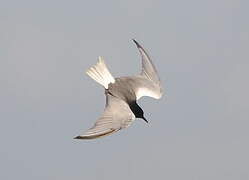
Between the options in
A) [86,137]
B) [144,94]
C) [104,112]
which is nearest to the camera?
[86,137]

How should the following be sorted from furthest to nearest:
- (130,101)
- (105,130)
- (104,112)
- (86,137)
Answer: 1. (130,101)
2. (104,112)
3. (105,130)
4. (86,137)

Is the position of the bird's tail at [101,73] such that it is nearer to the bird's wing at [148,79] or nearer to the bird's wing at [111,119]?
the bird's wing at [111,119]

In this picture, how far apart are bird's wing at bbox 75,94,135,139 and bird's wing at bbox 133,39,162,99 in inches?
129

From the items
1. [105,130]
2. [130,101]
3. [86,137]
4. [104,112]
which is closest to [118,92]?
[130,101]

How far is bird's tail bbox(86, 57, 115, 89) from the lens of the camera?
96.1 ft

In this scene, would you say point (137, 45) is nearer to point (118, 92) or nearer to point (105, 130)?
point (118, 92)

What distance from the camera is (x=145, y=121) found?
29.6 meters

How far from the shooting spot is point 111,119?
83.6 ft

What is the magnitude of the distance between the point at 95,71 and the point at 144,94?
8.19 feet

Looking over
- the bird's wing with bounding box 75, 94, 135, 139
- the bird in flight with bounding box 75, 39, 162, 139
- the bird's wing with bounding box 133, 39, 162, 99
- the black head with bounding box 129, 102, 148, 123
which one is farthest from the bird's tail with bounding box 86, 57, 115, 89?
the bird's wing with bounding box 133, 39, 162, 99

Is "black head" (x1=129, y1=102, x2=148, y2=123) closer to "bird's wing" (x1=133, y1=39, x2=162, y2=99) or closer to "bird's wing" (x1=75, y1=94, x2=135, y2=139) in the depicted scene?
"bird's wing" (x1=75, y1=94, x2=135, y2=139)

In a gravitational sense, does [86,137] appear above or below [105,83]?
below

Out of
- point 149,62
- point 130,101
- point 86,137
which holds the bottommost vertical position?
point 86,137

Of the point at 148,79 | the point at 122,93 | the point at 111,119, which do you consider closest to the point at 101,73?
the point at 122,93
